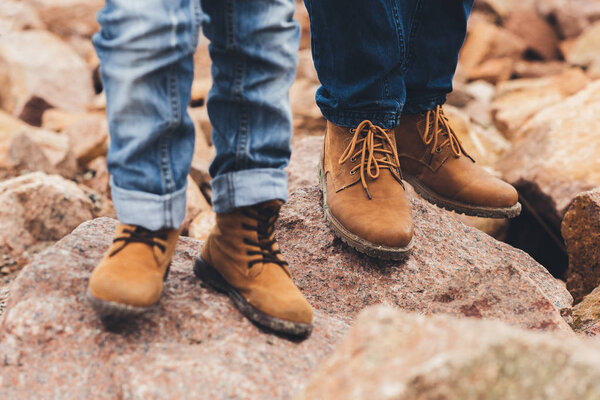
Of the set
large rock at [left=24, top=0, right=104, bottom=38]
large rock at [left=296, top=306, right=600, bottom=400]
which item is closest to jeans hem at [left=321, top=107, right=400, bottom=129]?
large rock at [left=296, top=306, right=600, bottom=400]

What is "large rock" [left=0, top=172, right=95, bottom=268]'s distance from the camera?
3547 millimetres

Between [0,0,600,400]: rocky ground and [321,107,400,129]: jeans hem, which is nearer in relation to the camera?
[0,0,600,400]: rocky ground

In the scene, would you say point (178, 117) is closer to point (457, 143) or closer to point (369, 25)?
point (369, 25)

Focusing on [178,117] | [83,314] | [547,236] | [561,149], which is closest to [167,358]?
[83,314]

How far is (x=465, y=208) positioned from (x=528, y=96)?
6696mm

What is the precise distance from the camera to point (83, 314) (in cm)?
152

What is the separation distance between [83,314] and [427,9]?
1.64m

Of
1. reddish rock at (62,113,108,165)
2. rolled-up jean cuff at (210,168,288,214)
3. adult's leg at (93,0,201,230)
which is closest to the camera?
adult's leg at (93,0,201,230)

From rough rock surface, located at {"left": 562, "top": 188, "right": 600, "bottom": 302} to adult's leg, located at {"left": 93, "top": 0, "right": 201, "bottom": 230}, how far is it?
200 centimetres

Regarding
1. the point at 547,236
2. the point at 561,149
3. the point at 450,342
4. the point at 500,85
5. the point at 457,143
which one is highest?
the point at 450,342

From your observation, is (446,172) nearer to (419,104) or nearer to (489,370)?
(419,104)

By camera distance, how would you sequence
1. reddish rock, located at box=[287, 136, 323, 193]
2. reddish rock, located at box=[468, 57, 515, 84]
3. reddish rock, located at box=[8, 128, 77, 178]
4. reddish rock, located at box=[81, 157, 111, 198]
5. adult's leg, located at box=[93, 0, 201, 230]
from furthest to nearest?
reddish rock, located at box=[468, 57, 515, 84] → reddish rock, located at box=[81, 157, 111, 198] → reddish rock, located at box=[8, 128, 77, 178] → reddish rock, located at box=[287, 136, 323, 193] → adult's leg, located at box=[93, 0, 201, 230]

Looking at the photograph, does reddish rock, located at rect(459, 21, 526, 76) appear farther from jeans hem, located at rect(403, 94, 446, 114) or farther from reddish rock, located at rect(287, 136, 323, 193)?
jeans hem, located at rect(403, 94, 446, 114)

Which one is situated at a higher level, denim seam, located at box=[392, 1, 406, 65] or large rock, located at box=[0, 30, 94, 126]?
denim seam, located at box=[392, 1, 406, 65]
